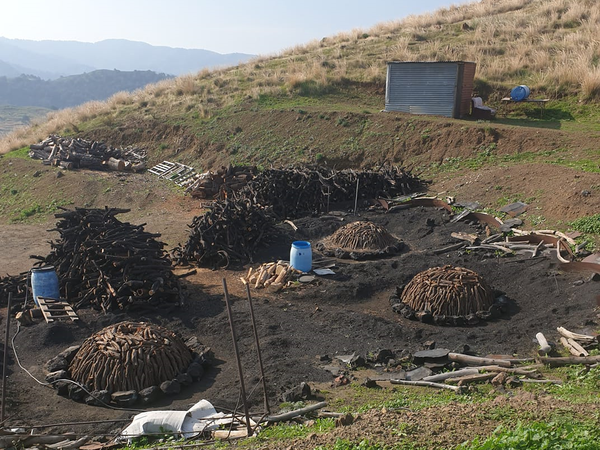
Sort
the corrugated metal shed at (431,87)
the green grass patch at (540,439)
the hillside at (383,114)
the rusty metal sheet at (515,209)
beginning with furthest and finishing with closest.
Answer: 1. the corrugated metal shed at (431,87)
2. the hillside at (383,114)
3. the rusty metal sheet at (515,209)
4. the green grass patch at (540,439)

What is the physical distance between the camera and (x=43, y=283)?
9.28 m

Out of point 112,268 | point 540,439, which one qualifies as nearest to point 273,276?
point 112,268

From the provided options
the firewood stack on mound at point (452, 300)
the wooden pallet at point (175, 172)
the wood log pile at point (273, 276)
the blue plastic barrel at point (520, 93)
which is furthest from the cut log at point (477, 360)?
the blue plastic barrel at point (520, 93)

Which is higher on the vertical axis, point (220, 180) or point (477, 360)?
point (220, 180)

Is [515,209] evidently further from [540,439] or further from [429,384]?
[540,439]

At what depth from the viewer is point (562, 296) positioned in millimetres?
8570

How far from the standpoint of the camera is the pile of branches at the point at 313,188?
48.8ft

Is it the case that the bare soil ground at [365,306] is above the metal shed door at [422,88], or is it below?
below

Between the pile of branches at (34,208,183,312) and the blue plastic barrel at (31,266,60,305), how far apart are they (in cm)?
28

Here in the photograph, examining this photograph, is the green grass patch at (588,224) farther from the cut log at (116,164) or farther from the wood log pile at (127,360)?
the cut log at (116,164)

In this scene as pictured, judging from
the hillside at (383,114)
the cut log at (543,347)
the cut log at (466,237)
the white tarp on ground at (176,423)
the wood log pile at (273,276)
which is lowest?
the wood log pile at (273,276)

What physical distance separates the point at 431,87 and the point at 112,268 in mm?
13745

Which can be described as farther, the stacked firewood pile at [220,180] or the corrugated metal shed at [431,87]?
the corrugated metal shed at [431,87]

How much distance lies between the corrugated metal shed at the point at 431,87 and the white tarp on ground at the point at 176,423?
16.2m
